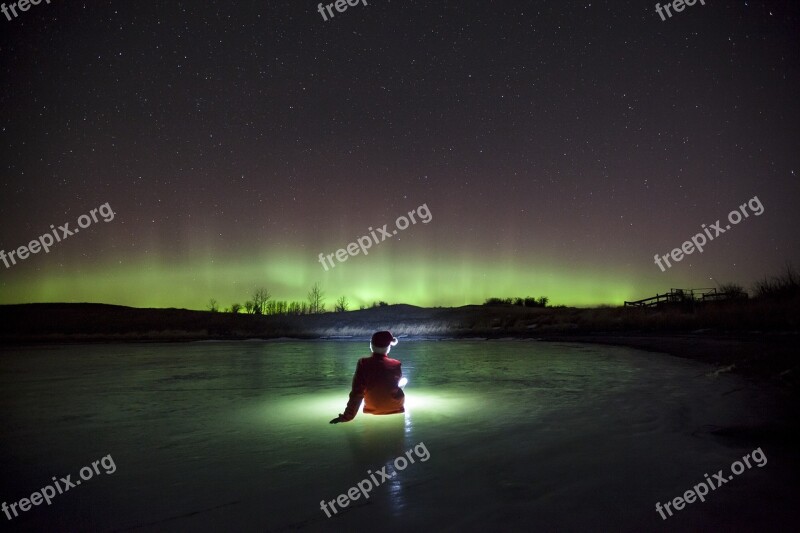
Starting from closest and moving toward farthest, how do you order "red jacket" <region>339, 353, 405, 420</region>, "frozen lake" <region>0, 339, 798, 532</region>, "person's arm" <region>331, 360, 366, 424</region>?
"frozen lake" <region>0, 339, 798, 532</region>
"person's arm" <region>331, 360, 366, 424</region>
"red jacket" <region>339, 353, 405, 420</region>

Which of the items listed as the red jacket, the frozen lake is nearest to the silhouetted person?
the red jacket

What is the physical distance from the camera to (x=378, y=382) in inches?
330

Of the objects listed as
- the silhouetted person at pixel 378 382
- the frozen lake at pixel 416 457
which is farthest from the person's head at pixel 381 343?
the frozen lake at pixel 416 457

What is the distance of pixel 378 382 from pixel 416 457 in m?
2.40

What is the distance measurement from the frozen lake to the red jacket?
0.26m

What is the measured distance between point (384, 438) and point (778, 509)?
4058mm

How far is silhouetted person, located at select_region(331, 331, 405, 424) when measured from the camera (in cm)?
828

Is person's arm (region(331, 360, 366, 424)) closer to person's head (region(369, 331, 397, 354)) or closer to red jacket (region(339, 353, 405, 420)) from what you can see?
red jacket (region(339, 353, 405, 420))

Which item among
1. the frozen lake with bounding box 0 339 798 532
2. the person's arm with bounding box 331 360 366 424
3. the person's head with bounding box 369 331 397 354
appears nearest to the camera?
the frozen lake with bounding box 0 339 798 532

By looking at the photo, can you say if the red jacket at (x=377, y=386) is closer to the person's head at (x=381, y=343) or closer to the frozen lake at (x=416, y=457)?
the person's head at (x=381, y=343)

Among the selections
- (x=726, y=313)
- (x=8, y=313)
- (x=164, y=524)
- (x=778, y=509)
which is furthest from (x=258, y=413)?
(x=8, y=313)

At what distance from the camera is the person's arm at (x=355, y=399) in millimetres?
8086

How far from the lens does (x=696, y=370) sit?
14.2 m

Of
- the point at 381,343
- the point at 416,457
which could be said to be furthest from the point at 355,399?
the point at 416,457
